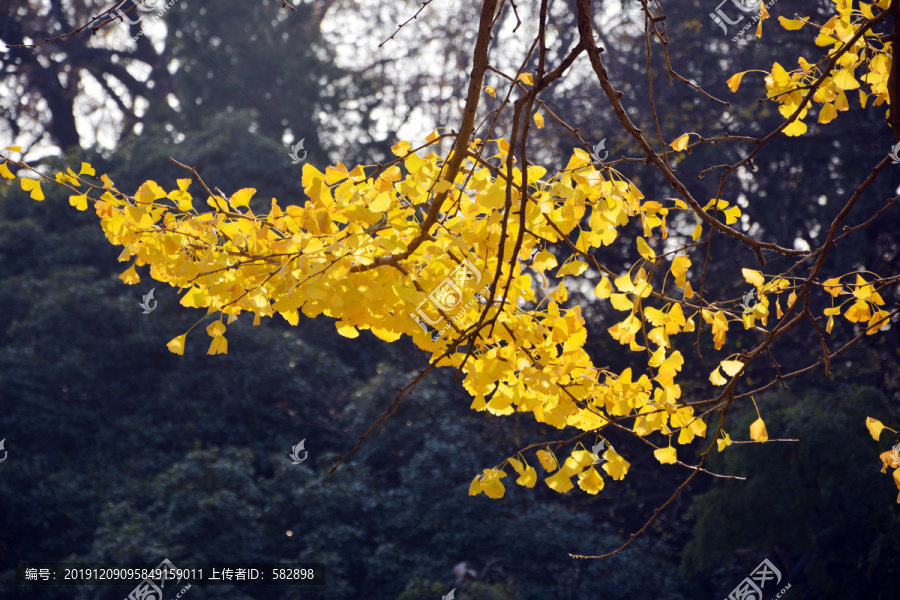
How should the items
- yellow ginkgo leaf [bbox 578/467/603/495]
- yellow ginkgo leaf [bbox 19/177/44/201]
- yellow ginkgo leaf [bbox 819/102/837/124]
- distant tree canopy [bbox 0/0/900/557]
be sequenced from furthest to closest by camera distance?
yellow ginkgo leaf [bbox 819/102/837/124], yellow ginkgo leaf [bbox 19/177/44/201], yellow ginkgo leaf [bbox 578/467/603/495], distant tree canopy [bbox 0/0/900/557]

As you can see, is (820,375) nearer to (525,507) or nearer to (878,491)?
(878,491)

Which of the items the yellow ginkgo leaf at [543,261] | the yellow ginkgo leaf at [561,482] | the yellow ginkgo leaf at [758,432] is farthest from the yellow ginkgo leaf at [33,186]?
the yellow ginkgo leaf at [758,432]

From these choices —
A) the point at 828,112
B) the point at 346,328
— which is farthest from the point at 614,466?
the point at 828,112

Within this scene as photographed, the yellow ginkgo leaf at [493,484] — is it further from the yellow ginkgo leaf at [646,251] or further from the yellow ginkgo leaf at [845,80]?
the yellow ginkgo leaf at [845,80]

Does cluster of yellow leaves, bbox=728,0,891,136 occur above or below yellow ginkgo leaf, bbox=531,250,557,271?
above

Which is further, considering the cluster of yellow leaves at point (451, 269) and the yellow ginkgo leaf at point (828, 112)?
the yellow ginkgo leaf at point (828, 112)

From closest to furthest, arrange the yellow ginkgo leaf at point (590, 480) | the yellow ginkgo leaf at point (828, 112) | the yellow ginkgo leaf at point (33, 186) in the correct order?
the yellow ginkgo leaf at point (590, 480) < the yellow ginkgo leaf at point (33, 186) < the yellow ginkgo leaf at point (828, 112)

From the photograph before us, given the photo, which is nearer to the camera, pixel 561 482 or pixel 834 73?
pixel 561 482

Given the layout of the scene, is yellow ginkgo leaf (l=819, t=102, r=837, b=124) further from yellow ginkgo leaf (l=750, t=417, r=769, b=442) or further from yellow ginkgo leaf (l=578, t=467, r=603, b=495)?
yellow ginkgo leaf (l=578, t=467, r=603, b=495)

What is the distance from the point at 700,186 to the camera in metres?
4.85

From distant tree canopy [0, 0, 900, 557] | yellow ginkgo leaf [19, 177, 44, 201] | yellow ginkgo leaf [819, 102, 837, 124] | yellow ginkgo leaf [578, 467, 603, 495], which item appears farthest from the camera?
yellow ginkgo leaf [819, 102, 837, 124]

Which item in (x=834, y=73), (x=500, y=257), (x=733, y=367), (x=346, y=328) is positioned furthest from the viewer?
(x=834, y=73)

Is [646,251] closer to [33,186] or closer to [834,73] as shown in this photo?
[834,73]

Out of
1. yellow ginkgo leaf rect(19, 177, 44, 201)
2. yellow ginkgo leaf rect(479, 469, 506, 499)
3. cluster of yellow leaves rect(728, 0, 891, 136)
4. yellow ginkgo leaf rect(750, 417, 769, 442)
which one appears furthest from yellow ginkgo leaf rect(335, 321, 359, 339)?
cluster of yellow leaves rect(728, 0, 891, 136)
